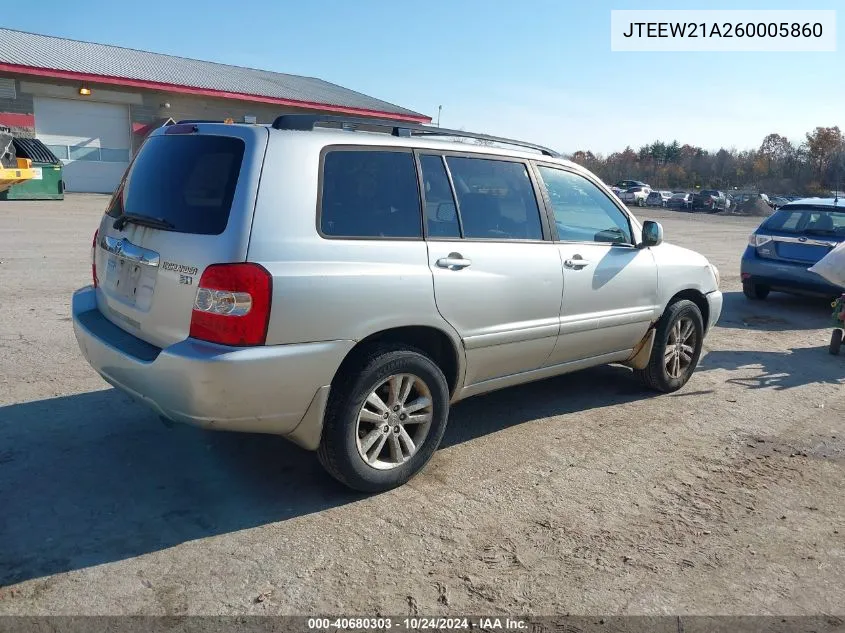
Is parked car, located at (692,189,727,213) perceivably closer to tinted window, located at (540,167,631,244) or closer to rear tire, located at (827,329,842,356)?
rear tire, located at (827,329,842,356)

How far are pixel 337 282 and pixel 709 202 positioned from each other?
46.2m

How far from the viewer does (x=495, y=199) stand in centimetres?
442

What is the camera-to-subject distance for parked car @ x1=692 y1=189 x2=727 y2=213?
44812 millimetres

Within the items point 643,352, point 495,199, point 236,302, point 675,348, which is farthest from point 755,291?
point 236,302

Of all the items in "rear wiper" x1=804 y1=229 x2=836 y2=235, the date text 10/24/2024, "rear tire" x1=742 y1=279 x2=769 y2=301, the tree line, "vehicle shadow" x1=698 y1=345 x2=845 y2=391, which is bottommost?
the date text 10/24/2024

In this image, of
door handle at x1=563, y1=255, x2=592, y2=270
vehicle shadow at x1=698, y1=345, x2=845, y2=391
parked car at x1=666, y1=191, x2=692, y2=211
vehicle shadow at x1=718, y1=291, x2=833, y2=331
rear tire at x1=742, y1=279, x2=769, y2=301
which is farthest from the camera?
parked car at x1=666, y1=191, x2=692, y2=211

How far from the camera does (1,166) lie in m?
16.5

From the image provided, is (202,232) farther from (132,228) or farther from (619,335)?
(619,335)

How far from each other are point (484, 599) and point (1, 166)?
56.7 feet

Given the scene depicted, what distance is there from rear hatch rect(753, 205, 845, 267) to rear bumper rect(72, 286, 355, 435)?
8218 millimetres

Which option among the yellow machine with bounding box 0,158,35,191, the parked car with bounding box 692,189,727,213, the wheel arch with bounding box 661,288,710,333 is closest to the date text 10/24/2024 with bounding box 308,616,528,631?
the wheel arch with bounding box 661,288,710,333

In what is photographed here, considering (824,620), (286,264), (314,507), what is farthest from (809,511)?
(286,264)

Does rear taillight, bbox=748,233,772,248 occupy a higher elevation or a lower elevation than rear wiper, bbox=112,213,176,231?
lower

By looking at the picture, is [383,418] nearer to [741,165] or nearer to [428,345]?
[428,345]
